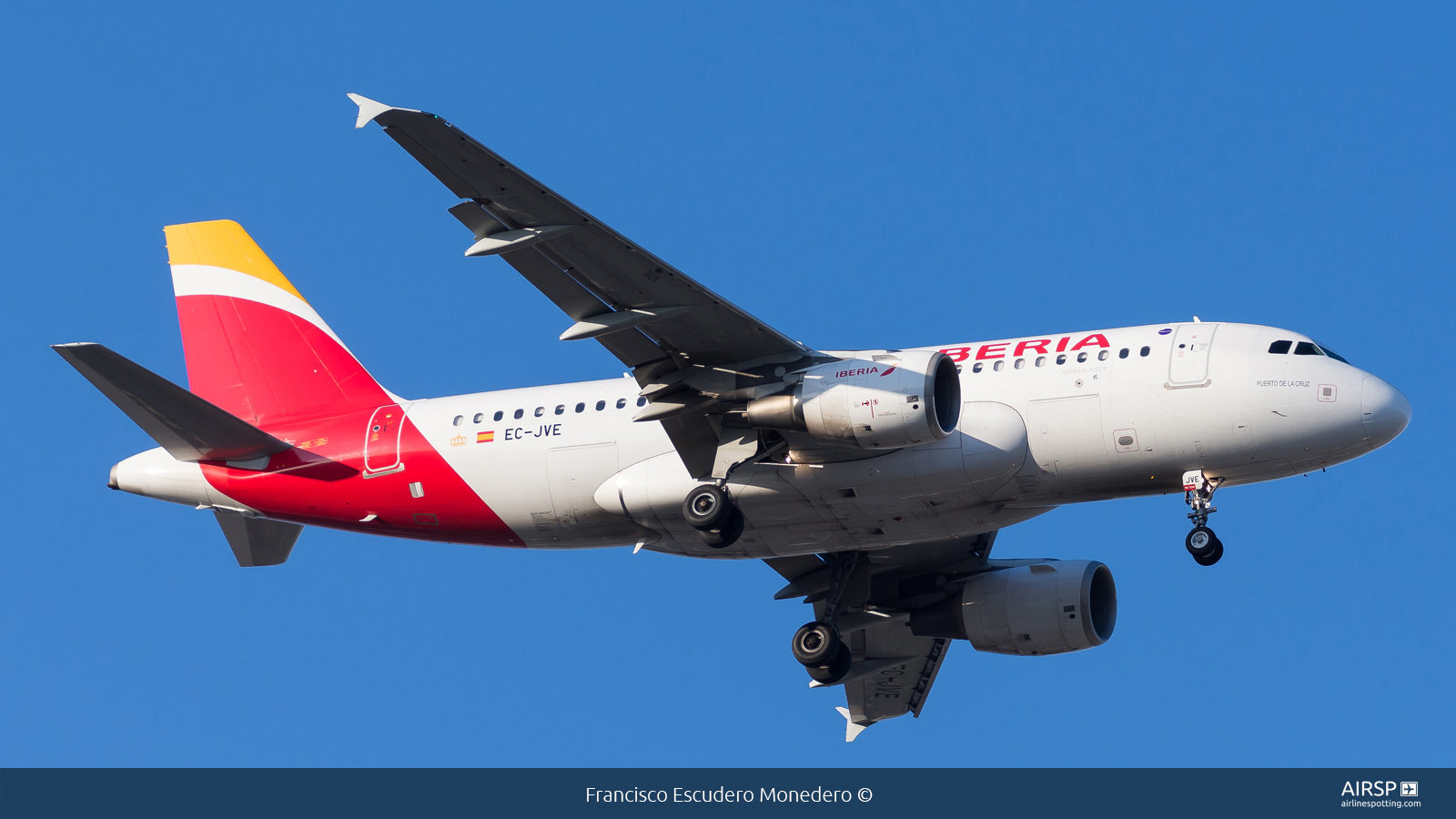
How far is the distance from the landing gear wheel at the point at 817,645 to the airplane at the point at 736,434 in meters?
0.04

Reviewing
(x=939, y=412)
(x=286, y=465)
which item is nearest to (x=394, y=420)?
(x=286, y=465)

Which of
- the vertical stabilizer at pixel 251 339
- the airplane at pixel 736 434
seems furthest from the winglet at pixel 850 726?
the vertical stabilizer at pixel 251 339

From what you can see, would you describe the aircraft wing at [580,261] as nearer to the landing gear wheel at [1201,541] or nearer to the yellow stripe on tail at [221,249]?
the landing gear wheel at [1201,541]

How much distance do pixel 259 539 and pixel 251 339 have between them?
4.46 m

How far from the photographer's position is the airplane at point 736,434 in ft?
90.5

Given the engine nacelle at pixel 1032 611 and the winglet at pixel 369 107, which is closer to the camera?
the winglet at pixel 369 107

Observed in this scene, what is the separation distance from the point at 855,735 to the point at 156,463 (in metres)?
16.7

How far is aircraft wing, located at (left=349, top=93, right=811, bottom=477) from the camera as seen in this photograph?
972 inches

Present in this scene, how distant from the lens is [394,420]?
33250mm

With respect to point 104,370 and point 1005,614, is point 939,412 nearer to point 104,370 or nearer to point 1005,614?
point 1005,614

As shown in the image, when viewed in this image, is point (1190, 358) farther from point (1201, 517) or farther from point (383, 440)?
point (383, 440)

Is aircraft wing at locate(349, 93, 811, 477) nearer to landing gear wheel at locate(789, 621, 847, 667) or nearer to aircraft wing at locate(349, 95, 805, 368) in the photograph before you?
aircraft wing at locate(349, 95, 805, 368)

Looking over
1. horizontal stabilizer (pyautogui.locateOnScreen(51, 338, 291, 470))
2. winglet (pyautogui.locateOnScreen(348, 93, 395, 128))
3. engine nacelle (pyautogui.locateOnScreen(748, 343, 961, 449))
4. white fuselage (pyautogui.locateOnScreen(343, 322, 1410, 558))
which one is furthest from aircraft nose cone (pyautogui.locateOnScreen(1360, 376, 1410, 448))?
horizontal stabilizer (pyautogui.locateOnScreen(51, 338, 291, 470))

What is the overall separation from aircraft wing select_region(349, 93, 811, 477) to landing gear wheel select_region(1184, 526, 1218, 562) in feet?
24.9
